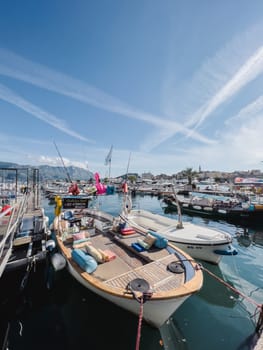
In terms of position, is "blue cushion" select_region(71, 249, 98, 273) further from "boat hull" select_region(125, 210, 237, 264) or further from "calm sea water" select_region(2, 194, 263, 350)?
"boat hull" select_region(125, 210, 237, 264)

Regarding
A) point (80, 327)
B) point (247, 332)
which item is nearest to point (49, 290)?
point (80, 327)

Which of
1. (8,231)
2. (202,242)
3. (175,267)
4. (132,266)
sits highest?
(8,231)

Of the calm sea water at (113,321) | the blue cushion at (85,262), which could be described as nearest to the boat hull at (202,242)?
the calm sea water at (113,321)

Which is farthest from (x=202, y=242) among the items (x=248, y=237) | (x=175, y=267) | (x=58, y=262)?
(x=248, y=237)

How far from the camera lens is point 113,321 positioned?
4.61 m

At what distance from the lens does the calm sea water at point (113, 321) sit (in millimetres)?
4059

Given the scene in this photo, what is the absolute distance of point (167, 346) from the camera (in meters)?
4.03

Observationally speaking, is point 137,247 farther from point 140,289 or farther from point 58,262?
point 58,262

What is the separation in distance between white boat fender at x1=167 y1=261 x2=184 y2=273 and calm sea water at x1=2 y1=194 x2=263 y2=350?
5.35 ft

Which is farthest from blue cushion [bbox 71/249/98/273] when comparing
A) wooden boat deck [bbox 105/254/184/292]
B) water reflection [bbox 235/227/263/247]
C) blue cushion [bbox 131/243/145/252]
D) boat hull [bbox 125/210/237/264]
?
water reflection [bbox 235/227/263/247]

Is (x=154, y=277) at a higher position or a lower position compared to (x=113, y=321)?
higher

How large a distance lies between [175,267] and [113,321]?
2428 millimetres

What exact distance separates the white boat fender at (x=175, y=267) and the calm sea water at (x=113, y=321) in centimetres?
163

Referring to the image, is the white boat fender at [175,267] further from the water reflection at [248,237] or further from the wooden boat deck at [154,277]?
the water reflection at [248,237]
